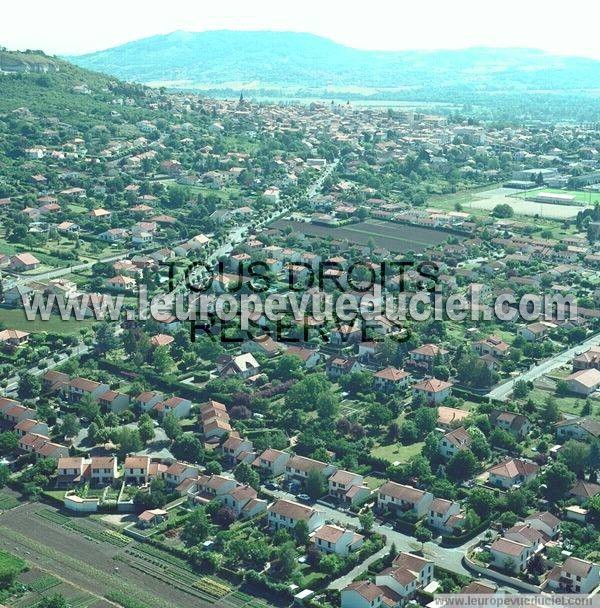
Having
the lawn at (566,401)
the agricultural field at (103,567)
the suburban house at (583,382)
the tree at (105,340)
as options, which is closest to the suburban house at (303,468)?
the agricultural field at (103,567)

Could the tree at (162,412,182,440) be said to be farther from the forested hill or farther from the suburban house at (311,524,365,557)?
the forested hill

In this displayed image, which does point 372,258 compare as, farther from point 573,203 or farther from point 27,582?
point 27,582

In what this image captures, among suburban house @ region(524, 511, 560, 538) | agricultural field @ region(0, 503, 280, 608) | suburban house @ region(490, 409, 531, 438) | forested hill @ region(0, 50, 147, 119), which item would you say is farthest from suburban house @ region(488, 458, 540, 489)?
forested hill @ region(0, 50, 147, 119)

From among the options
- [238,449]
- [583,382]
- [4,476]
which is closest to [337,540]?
[238,449]

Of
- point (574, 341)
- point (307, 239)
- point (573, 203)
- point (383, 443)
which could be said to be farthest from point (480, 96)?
point (383, 443)

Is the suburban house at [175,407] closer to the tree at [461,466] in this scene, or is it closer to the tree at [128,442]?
the tree at [128,442]
